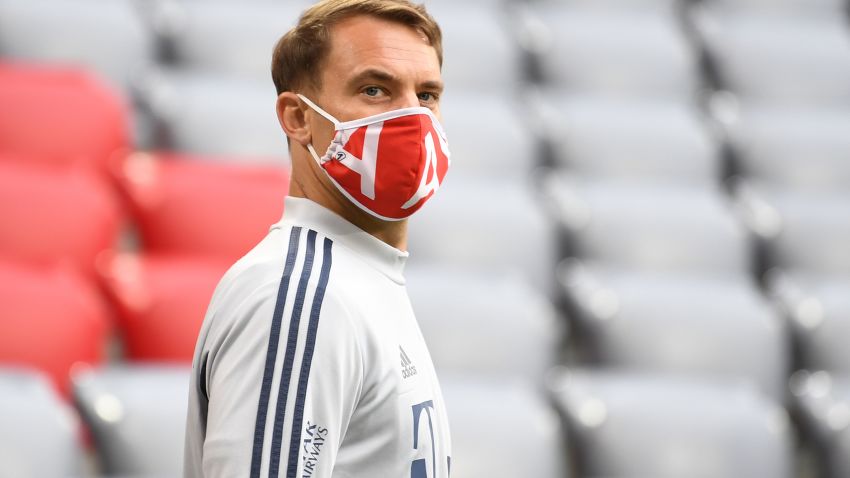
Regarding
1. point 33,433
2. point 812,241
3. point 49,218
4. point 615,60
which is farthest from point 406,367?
point 615,60

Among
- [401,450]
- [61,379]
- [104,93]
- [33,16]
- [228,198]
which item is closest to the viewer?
[401,450]

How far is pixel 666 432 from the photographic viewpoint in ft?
4.27

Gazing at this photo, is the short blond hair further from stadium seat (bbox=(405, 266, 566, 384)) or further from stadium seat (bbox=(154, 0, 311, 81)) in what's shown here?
stadium seat (bbox=(154, 0, 311, 81))

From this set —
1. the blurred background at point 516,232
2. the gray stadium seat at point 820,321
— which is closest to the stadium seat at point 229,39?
the blurred background at point 516,232

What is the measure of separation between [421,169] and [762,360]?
1.05 meters

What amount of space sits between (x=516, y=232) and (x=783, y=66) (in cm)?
82

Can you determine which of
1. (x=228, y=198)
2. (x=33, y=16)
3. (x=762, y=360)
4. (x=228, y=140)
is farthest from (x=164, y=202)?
(x=762, y=360)

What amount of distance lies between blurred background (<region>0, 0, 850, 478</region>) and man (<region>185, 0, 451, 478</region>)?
58 cm

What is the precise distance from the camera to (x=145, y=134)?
171cm

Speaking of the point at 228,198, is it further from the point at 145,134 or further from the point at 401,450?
the point at 401,450

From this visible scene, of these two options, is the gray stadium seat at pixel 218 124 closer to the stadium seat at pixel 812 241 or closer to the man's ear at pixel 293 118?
the stadium seat at pixel 812 241

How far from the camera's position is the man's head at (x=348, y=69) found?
1.88 ft

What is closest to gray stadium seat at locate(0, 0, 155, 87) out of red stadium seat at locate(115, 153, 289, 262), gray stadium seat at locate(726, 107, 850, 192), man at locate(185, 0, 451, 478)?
red stadium seat at locate(115, 153, 289, 262)

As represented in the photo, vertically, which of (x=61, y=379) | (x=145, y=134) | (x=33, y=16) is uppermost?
(x=33, y=16)
